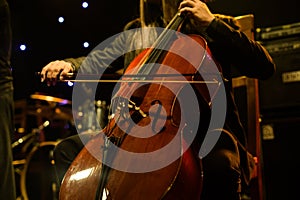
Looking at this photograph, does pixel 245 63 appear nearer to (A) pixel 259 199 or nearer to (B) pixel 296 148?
(A) pixel 259 199

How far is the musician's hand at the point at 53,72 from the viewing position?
1211 millimetres

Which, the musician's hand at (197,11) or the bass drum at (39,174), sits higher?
the musician's hand at (197,11)

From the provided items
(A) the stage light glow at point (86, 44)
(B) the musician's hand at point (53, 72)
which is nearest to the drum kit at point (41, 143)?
(A) the stage light glow at point (86, 44)

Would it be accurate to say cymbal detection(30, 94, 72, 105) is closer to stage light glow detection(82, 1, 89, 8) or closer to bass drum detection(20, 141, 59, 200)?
bass drum detection(20, 141, 59, 200)

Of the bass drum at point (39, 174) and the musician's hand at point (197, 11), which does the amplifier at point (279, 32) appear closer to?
the musician's hand at point (197, 11)

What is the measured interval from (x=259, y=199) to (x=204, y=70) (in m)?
0.56

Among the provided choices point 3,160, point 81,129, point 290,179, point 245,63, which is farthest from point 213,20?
point 81,129

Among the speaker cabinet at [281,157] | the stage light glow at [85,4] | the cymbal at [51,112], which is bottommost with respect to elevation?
the speaker cabinet at [281,157]

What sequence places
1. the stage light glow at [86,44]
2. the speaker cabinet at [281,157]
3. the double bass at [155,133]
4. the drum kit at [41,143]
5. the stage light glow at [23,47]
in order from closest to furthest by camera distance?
A: the double bass at [155,133], the speaker cabinet at [281,157], the stage light glow at [23,47], the stage light glow at [86,44], the drum kit at [41,143]

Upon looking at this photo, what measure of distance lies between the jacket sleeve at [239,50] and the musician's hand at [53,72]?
1.44ft

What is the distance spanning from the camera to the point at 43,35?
2102 millimetres

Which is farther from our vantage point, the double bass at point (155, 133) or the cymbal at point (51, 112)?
the cymbal at point (51, 112)

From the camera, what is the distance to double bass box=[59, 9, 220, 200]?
91cm

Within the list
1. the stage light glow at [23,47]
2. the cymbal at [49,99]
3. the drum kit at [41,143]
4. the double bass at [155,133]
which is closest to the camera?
the double bass at [155,133]
